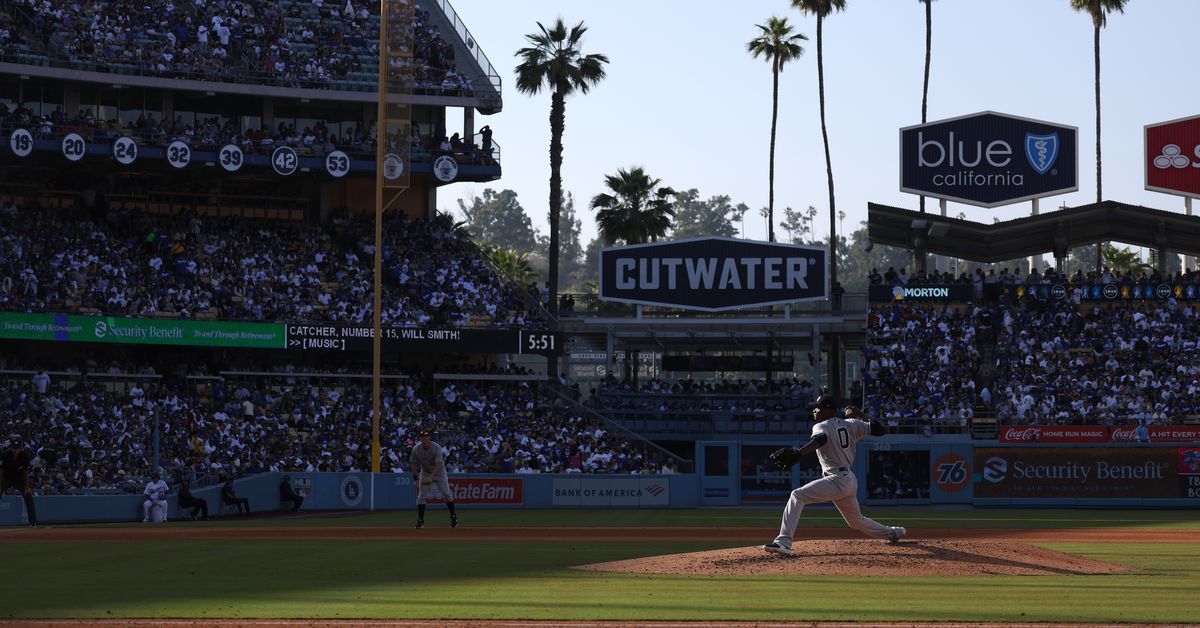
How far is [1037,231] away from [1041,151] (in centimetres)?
309

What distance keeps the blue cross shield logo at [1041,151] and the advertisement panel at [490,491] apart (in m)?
24.4

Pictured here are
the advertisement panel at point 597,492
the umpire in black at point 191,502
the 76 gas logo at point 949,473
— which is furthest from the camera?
the 76 gas logo at point 949,473

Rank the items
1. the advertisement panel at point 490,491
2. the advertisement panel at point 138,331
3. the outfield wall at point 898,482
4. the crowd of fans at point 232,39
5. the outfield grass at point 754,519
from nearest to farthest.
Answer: the outfield grass at point 754,519 < the outfield wall at point 898,482 < the advertisement panel at point 490,491 < the advertisement panel at point 138,331 < the crowd of fans at point 232,39

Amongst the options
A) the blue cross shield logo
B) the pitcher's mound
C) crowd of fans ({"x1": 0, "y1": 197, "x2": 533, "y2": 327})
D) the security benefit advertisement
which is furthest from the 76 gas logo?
the pitcher's mound

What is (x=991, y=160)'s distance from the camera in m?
53.7

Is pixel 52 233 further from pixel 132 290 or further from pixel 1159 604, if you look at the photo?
pixel 1159 604

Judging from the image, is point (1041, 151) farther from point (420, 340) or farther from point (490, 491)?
point (490, 491)

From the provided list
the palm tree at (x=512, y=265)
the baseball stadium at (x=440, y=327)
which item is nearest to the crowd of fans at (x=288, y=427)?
the baseball stadium at (x=440, y=327)

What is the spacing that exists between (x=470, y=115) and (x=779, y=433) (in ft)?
57.1

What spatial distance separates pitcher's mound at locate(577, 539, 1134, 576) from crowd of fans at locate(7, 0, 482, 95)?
3718 cm

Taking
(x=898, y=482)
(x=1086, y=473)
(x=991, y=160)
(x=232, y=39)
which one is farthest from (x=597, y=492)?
(x=232, y=39)

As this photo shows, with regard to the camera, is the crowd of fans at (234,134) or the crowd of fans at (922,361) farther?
the crowd of fans at (234,134)

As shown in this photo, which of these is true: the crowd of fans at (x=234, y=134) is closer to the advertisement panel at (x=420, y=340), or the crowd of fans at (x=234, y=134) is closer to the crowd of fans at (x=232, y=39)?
the crowd of fans at (x=232, y=39)

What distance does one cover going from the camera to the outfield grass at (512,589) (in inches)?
509
